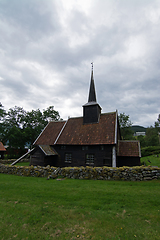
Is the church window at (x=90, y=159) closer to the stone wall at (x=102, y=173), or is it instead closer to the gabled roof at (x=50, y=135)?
the stone wall at (x=102, y=173)

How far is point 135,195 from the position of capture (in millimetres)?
8938

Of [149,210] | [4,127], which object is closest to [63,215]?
[149,210]

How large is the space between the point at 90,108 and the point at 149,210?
1826cm

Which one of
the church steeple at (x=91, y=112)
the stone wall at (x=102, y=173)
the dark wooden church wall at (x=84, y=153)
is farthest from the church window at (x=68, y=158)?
the church steeple at (x=91, y=112)

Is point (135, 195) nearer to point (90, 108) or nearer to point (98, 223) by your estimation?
point (98, 223)

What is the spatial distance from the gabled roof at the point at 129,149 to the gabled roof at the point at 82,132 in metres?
3.23

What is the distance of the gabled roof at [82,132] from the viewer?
66.1ft

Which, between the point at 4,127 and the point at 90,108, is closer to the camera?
the point at 90,108

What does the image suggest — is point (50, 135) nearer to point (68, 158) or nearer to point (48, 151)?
point (48, 151)

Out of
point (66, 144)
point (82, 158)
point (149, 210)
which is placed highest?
point (66, 144)

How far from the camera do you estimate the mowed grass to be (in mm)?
5441

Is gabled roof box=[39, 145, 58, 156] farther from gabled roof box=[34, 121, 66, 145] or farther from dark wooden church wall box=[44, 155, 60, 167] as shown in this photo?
gabled roof box=[34, 121, 66, 145]

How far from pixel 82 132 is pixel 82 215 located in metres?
16.1

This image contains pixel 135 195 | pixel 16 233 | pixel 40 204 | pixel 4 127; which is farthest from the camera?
pixel 4 127
